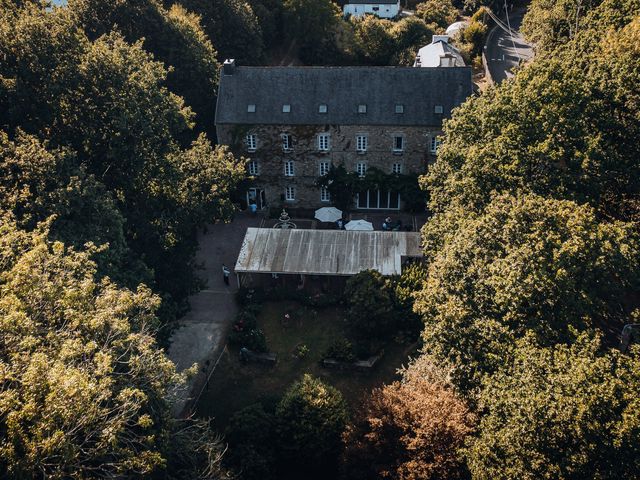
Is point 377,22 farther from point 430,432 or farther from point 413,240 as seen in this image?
point 430,432

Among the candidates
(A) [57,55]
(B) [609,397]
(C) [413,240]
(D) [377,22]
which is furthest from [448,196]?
(D) [377,22]

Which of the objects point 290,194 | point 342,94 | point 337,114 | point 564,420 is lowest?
point 290,194

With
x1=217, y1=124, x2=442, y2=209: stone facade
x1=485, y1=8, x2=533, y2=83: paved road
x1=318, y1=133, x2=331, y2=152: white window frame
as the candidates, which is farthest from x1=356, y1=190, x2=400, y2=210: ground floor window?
x1=485, y1=8, x2=533, y2=83: paved road

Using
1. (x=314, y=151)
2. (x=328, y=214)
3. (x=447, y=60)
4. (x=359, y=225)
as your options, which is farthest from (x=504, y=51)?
(x=359, y=225)

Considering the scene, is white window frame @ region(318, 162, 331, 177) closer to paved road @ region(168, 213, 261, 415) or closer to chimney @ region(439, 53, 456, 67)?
paved road @ region(168, 213, 261, 415)

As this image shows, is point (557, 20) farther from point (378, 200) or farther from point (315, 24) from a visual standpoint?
point (315, 24)

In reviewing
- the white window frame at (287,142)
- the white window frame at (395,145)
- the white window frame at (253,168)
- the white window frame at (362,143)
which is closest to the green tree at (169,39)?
the white window frame at (253,168)

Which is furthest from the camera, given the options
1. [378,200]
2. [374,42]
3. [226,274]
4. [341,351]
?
[374,42]
